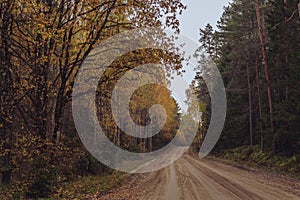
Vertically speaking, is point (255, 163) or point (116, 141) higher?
point (116, 141)

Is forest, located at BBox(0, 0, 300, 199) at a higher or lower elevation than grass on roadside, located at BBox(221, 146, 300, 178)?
higher

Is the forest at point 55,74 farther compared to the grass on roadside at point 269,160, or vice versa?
the grass on roadside at point 269,160

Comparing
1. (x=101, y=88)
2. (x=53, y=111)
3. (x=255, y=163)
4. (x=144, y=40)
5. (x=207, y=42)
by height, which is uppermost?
(x=207, y=42)

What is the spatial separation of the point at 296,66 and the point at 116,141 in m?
14.7

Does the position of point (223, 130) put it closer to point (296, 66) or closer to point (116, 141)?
point (116, 141)

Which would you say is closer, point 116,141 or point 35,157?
point 35,157

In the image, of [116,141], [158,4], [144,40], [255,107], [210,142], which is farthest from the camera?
[210,142]

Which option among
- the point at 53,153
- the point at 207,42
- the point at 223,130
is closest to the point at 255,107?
the point at 223,130

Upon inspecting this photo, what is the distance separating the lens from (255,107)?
3356 cm

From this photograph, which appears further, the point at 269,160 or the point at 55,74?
the point at 269,160

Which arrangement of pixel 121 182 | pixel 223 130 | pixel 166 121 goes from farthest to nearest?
pixel 166 121 → pixel 223 130 → pixel 121 182

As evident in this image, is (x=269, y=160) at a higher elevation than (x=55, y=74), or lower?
lower

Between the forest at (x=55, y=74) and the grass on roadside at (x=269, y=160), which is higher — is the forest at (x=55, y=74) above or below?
above

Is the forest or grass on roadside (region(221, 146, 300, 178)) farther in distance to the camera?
grass on roadside (region(221, 146, 300, 178))
